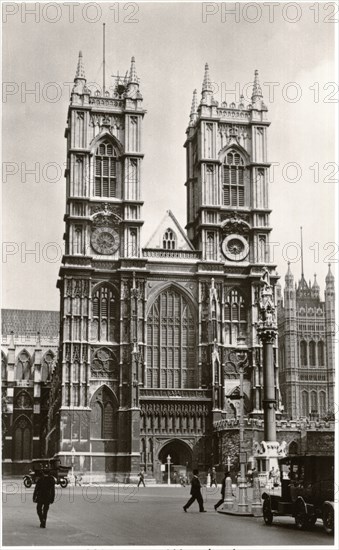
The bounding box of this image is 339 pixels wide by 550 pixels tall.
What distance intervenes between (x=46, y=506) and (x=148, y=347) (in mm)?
44660

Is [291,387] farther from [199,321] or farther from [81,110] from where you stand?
[81,110]

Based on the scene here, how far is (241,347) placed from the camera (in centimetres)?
6850

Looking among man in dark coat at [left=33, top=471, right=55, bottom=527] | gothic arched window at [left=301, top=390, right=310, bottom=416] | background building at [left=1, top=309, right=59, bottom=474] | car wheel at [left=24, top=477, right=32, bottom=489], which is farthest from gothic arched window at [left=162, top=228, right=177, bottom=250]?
man in dark coat at [left=33, top=471, right=55, bottom=527]

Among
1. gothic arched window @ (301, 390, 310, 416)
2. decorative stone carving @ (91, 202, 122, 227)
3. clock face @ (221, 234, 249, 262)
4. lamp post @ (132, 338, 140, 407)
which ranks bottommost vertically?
gothic arched window @ (301, 390, 310, 416)

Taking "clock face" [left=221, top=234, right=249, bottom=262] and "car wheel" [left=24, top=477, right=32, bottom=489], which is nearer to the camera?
"car wheel" [left=24, top=477, right=32, bottom=489]

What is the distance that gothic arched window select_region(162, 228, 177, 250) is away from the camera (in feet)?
233

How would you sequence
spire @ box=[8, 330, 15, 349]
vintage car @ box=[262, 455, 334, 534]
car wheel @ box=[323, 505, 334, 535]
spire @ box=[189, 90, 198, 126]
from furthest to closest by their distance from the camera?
spire @ box=[8, 330, 15, 349]
spire @ box=[189, 90, 198, 126]
vintage car @ box=[262, 455, 334, 534]
car wheel @ box=[323, 505, 334, 535]

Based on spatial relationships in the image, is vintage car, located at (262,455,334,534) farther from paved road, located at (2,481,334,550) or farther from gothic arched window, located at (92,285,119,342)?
gothic arched window, located at (92,285,119,342)

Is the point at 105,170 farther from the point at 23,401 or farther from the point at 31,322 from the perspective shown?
the point at 31,322

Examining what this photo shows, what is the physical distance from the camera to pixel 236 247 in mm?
70562

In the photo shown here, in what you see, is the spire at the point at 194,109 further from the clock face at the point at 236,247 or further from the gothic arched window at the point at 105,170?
the clock face at the point at 236,247

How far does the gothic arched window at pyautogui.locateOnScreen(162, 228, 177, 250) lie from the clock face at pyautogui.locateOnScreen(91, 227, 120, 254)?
490cm

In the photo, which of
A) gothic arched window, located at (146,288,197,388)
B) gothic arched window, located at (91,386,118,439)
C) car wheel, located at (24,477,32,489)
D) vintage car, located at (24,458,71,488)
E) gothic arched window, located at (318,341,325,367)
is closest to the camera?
vintage car, located at (24,458,71,488)

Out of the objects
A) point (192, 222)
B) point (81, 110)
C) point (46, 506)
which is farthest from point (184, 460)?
point (46, 506)
